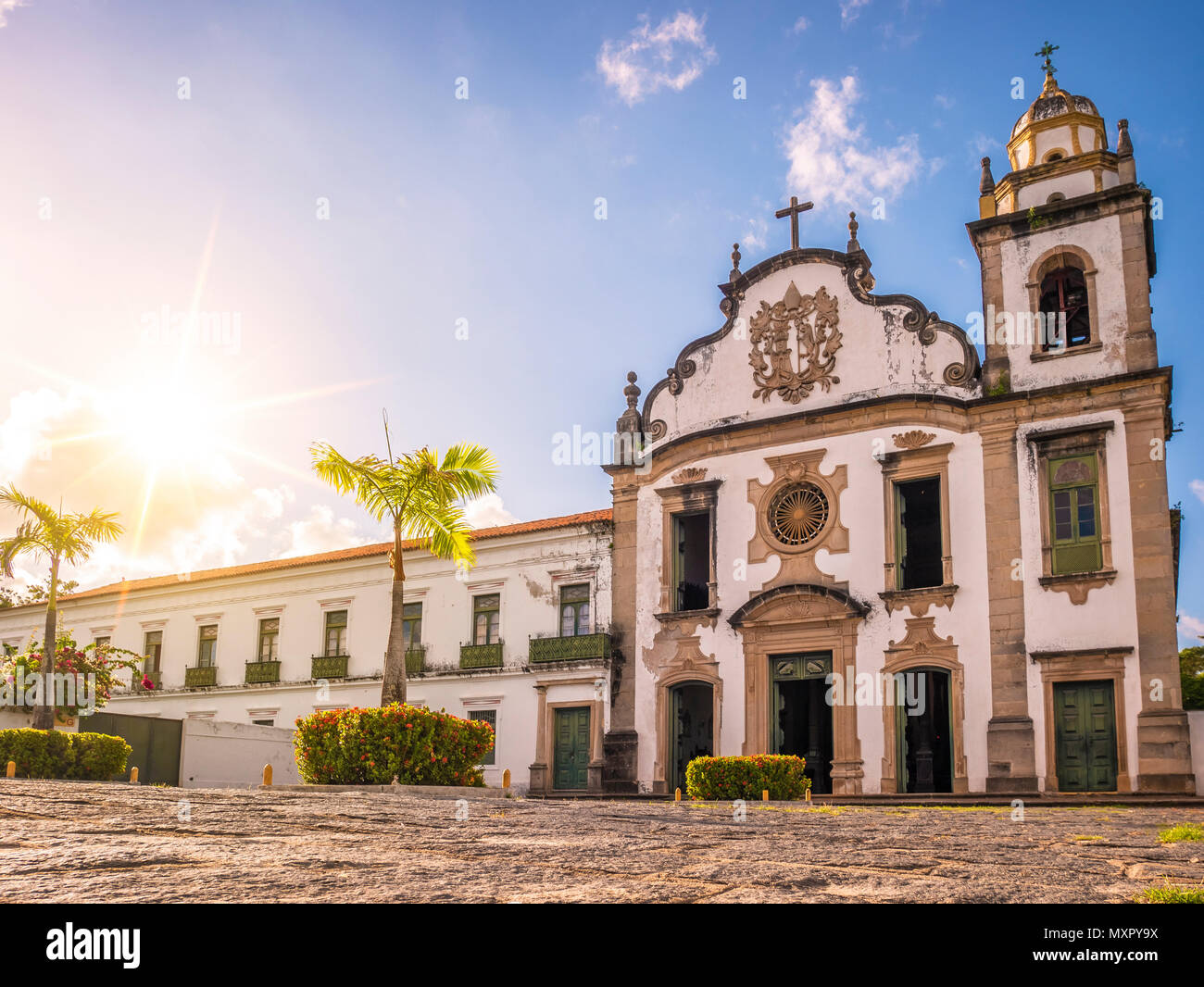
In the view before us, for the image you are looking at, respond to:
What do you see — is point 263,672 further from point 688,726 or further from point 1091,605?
point 1091,605

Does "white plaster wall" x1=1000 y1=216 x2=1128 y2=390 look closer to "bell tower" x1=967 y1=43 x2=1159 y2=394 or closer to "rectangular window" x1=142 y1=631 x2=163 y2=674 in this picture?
"bell tower" x1=967 y1=43 x2=1159 y2=394

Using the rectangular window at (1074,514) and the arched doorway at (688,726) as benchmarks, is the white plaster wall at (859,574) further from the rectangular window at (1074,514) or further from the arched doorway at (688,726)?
the rectangular window at (1074,514)

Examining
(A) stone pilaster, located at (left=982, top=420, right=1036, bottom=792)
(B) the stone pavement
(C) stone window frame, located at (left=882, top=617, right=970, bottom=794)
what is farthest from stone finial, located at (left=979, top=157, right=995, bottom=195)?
(B) the stone pavement

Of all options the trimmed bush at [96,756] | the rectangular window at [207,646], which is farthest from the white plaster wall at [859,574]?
the rectangular window at [207,646]

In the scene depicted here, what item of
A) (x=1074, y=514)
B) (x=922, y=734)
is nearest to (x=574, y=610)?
(x=922, y=734)

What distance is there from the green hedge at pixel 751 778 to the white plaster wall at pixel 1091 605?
14.1 feet

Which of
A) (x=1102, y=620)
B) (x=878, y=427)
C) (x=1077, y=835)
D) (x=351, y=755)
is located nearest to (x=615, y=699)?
(x=878, y=427)

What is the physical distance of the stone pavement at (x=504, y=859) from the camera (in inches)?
106

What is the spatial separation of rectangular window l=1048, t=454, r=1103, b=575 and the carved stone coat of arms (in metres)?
4.82

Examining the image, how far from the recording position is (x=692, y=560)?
24.8 metres

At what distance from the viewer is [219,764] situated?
934 inches

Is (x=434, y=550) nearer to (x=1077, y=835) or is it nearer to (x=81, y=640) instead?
(x=1077, y=835)

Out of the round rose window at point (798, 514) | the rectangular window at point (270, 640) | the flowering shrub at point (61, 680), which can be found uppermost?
the round rose window at point (798, 514)

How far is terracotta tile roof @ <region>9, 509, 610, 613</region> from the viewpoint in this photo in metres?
26.1
